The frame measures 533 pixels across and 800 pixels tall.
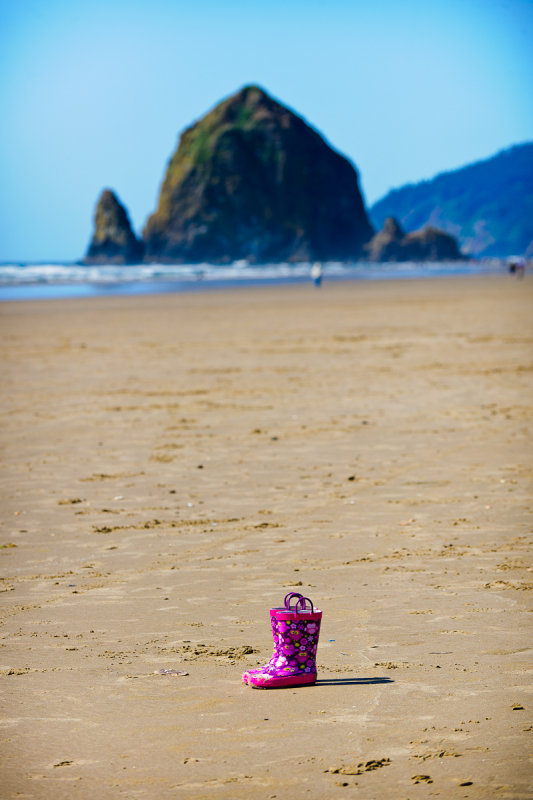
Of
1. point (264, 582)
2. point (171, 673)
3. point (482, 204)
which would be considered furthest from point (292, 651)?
point (482, 204)

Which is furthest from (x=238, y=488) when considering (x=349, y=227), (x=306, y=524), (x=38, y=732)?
(x=349, y=227)

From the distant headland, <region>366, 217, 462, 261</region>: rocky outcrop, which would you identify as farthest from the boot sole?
<region>366, 217, 462, 261</region>: rocky outcrop

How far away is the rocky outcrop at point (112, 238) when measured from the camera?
14212cm

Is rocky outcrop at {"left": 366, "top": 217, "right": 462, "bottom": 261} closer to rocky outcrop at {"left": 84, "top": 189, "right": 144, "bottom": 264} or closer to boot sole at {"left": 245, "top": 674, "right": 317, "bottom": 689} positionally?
rocky outcrop at {"left": 84, "top": 189, "right": 144, "bottom": 264}

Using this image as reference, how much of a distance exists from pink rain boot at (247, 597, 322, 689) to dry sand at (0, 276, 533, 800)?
66mm

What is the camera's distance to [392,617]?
4.62 meters

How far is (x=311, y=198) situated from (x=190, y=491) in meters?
166

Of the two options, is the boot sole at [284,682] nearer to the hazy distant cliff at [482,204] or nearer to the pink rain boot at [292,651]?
the pink rain boot at [292,651]

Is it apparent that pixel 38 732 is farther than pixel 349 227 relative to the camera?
No

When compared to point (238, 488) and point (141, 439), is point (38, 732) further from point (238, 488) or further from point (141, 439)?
point (141, 439)

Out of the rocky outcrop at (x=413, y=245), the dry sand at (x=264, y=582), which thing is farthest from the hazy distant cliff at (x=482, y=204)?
the rocky outcrop at (x=413, y=245)

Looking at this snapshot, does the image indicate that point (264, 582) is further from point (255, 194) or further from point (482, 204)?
point (255, 194)

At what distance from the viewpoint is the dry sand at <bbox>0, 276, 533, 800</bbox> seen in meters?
3.26

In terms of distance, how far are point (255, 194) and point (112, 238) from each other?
31101 millimetres
